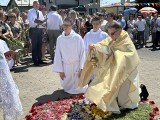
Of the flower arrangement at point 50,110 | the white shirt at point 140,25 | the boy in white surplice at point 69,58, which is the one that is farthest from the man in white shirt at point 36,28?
the white shirt at point 140,25

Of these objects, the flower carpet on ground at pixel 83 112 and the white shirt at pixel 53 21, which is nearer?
the flower carpet on ground at pixel 83 112

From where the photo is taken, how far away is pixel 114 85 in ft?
16.7

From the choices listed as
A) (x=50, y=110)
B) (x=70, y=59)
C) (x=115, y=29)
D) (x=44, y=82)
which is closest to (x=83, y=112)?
(x=50, y=110)

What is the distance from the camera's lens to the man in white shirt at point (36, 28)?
1025 cm

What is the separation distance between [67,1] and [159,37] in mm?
43233

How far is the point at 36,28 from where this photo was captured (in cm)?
1036

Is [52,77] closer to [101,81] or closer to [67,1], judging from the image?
[101,81]

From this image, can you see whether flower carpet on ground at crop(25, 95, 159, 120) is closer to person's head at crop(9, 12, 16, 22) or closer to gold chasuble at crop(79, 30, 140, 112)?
gold chasuble at crop(79, 30, 140, 112)

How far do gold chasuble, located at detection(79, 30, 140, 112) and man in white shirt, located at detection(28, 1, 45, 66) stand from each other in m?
5.20

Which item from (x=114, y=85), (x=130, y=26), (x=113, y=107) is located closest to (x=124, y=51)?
(x=114, y=85)

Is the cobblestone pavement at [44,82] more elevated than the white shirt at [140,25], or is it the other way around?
the white shirt at [140,25]

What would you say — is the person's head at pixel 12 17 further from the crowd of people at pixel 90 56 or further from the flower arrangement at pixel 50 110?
the flower arrangement at pixel 50 110

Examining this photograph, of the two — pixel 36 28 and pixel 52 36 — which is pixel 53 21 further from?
pixel 36 28

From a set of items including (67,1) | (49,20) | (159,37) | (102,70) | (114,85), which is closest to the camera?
(114,85)
